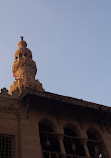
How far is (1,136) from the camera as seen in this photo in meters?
14.1

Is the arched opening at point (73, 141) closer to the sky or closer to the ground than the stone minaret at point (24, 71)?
closer to the ground

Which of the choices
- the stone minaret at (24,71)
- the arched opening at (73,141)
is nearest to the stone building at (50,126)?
the arched opening at (73,141)

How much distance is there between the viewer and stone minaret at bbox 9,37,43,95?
27266 millimetres

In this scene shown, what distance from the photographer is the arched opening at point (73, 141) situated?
652 inches

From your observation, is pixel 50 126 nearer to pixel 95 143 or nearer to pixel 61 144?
pixel 61 144

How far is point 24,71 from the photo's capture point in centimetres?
2902

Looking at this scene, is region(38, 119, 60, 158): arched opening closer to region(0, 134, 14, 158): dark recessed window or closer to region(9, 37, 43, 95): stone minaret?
region(0, 134, 14, 158): dark recessed window

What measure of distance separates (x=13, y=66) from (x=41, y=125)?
15.6 meters

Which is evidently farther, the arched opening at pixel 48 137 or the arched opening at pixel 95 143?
the arched opening at pixel 95 143

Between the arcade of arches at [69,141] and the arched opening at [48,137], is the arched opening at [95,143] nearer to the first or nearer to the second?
the arcade of arches at [69,141]

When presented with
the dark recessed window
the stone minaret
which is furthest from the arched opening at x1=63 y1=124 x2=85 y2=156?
the stone minaret

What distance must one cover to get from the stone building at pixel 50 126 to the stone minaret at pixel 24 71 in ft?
32.5

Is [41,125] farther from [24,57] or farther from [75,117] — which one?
[24,57]

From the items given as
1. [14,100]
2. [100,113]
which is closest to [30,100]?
[14,100]
